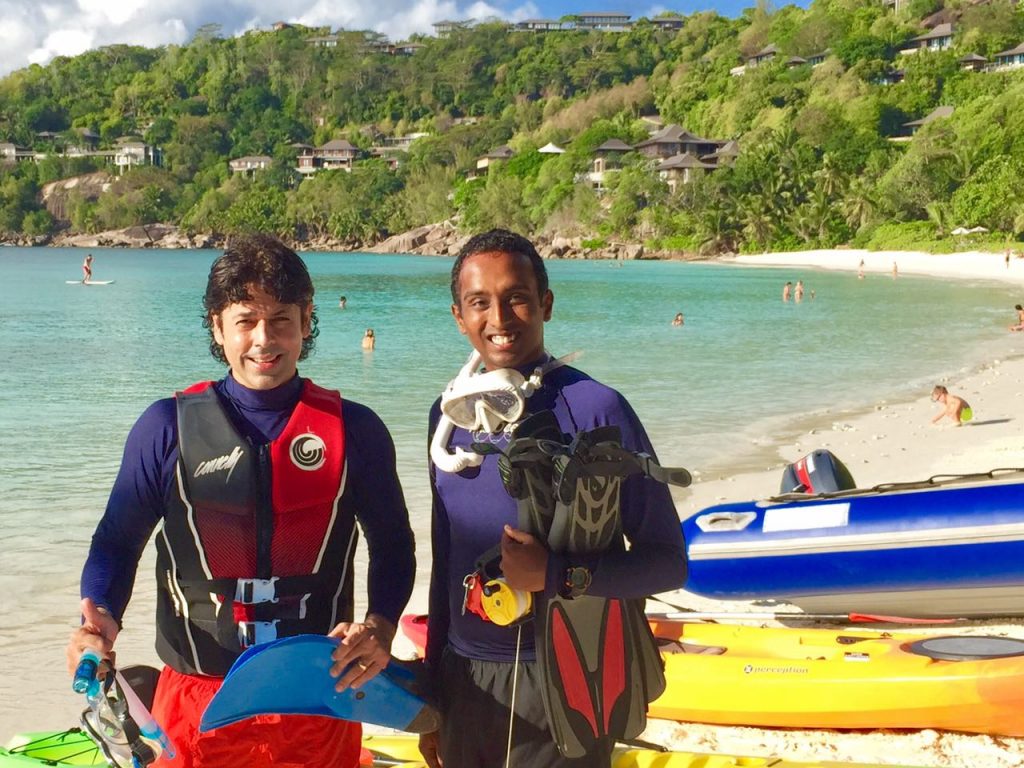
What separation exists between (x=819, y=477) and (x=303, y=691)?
4.02 m

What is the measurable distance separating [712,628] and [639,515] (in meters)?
2.52

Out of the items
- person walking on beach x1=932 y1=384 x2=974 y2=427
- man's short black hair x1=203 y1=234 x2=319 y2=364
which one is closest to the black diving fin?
man's short black hair x1=203 y1=234 x2=319 y2=364

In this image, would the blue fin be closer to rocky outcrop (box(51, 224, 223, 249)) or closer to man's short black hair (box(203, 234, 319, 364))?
man's short black hair (box(203, 234, 319, 364))

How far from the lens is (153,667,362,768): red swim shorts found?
73.9 inches

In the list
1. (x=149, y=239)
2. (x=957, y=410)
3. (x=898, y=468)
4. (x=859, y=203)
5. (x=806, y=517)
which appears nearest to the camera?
(x=806, y=517)

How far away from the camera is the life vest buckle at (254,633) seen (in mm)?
1887

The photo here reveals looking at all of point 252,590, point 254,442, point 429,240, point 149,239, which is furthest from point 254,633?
point 149,239

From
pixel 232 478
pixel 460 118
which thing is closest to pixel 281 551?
pixel 232 478

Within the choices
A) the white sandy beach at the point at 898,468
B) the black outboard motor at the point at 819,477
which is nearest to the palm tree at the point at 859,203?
the white sandy beach at the point at 898,468

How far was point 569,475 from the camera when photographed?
170 centimetres

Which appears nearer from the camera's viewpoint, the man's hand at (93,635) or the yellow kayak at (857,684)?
the man's hand at (93,635)

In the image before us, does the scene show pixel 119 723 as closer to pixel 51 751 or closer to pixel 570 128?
pixel 51 751

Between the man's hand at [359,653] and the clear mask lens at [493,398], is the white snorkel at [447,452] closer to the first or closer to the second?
the clear mask lens at [493,398]

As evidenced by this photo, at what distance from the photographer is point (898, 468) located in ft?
27.7
